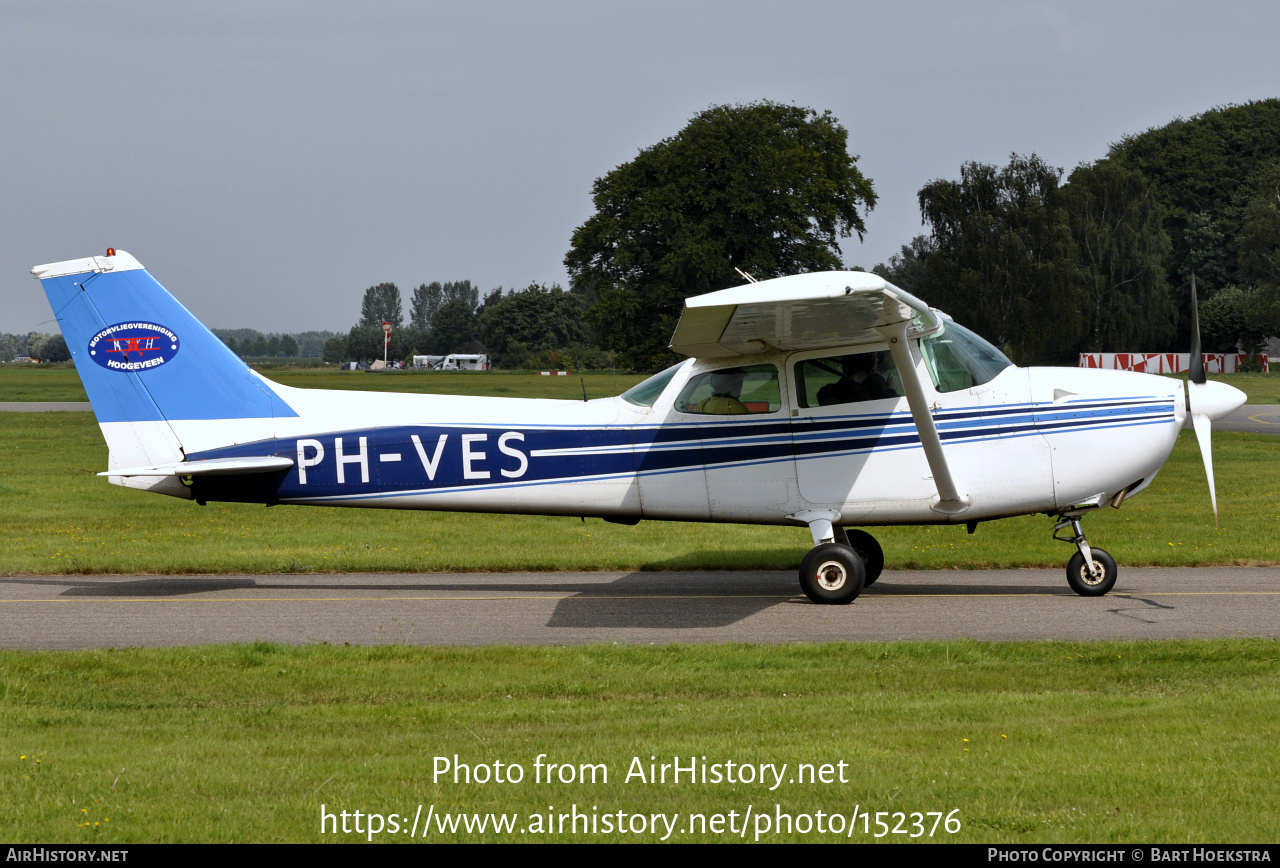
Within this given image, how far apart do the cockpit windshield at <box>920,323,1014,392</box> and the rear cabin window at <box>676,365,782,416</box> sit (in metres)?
1.33

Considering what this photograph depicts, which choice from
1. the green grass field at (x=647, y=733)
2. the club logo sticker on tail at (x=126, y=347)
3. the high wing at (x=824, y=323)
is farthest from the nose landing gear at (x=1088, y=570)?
the club logo sticker on tail at (x=126, y=347)

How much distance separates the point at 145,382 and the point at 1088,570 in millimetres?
8619

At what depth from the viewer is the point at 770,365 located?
32.7 feet

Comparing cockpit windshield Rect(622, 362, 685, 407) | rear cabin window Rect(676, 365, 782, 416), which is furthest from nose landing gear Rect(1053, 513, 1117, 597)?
cockpit windshield Rect(622, 362, 685, 407)

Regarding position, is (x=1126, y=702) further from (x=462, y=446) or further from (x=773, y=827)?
(x=462, y=446)

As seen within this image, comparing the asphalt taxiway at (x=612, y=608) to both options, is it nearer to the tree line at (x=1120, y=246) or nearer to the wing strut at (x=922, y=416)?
the wing strut at (x=922, y=416)

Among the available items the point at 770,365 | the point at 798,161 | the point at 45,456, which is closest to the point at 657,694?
the point at 770,365

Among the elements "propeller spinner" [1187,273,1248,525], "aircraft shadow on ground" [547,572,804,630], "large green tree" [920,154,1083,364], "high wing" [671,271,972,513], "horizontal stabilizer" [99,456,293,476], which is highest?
"large green tree" [920,154,1083,364]

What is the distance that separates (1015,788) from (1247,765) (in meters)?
1.16

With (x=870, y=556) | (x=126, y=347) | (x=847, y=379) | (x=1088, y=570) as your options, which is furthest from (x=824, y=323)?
(x=126, y=347)

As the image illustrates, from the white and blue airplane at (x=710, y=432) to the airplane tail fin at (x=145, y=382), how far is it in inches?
0.7

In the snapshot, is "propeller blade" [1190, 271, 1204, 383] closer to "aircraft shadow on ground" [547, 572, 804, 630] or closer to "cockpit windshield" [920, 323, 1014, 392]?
"cockpit windshield" [920, 323, 1014, 392]

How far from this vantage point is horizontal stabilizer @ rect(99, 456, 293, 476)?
33.3 ft

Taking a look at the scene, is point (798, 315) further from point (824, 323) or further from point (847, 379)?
point (847, 379)
